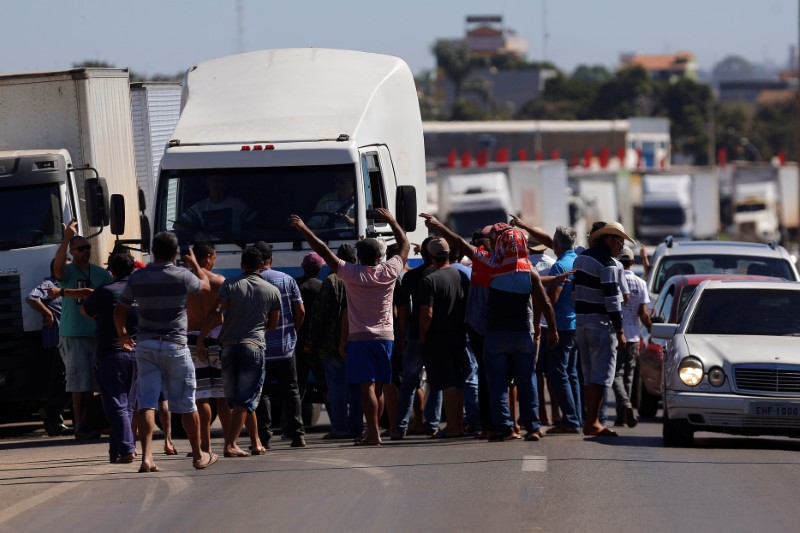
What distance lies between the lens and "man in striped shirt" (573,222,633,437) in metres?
13.8

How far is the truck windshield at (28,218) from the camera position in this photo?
15.9 m

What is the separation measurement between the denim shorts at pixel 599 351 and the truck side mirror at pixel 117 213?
15.3ft

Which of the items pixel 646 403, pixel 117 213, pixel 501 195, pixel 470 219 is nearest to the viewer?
pixel 117 213

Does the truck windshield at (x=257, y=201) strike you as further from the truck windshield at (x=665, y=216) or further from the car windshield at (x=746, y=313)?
the truck windshield at (x=665, y=216)

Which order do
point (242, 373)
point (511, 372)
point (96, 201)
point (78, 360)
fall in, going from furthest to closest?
point (96, 201) → point (78, 360) → point (511, 372) → point (242, 373)

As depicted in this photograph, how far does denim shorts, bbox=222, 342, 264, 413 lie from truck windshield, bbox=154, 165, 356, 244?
110 inches

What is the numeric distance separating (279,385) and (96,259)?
4.06 metres

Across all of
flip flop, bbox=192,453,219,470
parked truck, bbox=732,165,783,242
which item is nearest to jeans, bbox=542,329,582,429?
flip flop, bbox=192,453,219,470

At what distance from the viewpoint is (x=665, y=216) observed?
225 ft

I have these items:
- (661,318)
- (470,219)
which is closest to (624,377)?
(661,318)

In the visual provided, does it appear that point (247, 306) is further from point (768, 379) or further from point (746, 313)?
point (746, 313)

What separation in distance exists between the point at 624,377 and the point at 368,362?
3.74 meters

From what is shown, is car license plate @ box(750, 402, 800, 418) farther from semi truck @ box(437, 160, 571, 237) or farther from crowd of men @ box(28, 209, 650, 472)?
semi truck @ box(437, 160, 571, 237)

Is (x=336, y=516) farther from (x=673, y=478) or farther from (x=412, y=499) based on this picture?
(x=673, y=478)
